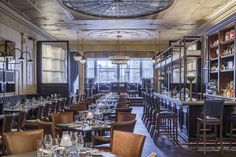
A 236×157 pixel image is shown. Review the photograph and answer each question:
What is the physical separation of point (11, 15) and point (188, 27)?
22.3 ft

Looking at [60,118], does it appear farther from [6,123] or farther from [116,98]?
[116,98]

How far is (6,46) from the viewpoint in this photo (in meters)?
11.0

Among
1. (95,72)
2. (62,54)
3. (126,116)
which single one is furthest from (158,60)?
(126,116)

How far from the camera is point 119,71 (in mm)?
24031

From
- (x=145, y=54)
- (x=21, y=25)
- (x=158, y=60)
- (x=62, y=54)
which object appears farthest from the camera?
(x=145, y=54)

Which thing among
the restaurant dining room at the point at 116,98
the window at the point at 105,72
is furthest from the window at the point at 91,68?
the restaurant dining room at the point at 116,98

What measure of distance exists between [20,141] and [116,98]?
31.9 ft

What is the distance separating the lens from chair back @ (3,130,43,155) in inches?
142

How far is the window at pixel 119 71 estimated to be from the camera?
2392cm

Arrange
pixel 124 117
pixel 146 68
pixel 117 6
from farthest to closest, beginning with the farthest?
pixel 146 68 < pixel 117 6 < pixel 124 117

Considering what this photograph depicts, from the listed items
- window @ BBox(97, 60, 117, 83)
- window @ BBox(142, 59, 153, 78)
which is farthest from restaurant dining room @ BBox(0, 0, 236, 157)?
window @ BBox(142, 59, 153, 78)

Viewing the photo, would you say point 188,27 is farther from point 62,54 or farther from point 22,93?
point 22,93

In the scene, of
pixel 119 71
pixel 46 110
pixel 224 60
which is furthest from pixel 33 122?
pixel 119 71

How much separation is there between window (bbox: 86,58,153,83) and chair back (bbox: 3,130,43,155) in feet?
65.8
